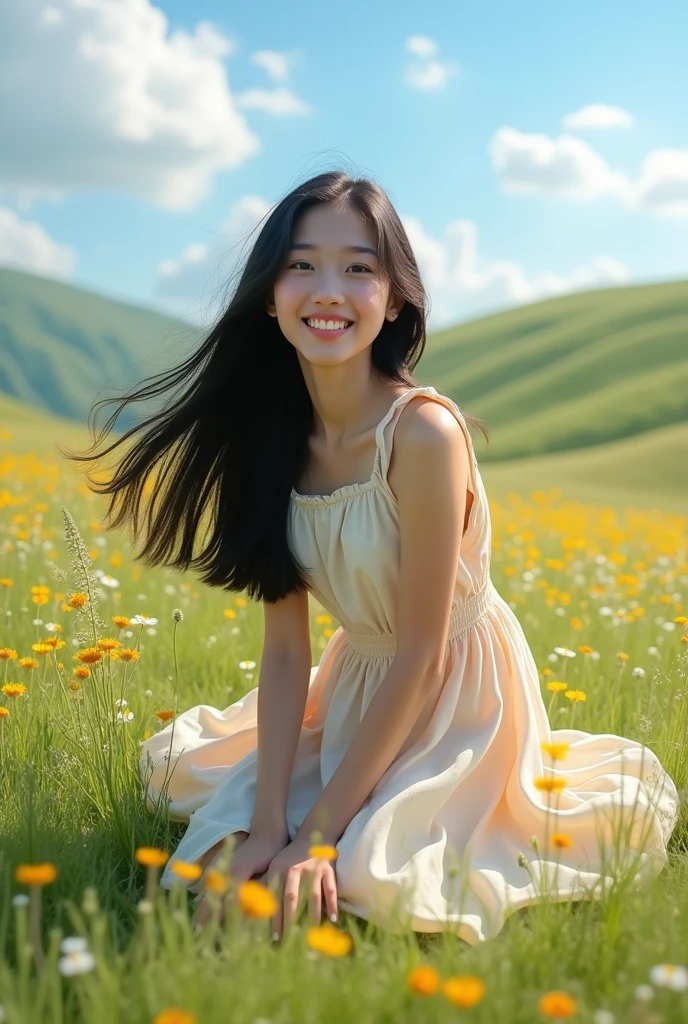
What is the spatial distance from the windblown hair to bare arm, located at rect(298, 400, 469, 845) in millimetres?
365

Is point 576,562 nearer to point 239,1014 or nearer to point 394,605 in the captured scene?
point 394,605

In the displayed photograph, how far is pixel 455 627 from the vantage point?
3182mm

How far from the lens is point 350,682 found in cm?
328

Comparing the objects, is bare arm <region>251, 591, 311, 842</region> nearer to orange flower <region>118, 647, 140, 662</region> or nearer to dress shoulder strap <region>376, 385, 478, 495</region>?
orange flower <region>118, 647, 140, 662</region>

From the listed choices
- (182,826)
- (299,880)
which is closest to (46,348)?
(182,826)

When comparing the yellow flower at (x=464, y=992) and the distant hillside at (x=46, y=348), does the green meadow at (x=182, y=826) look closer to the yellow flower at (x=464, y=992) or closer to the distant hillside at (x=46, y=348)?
the yellow flower at (x=464, y=992)

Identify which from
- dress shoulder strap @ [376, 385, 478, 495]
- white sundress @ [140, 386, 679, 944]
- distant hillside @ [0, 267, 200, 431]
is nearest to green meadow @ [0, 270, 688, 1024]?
white sundress @ [140, 386, 679, 944]

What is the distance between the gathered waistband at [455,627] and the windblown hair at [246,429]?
0.87 feet

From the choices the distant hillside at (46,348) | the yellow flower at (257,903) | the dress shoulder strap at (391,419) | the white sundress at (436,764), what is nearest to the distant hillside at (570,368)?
the white sundress at (436,764)

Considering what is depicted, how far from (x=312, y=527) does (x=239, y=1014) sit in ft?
5.64

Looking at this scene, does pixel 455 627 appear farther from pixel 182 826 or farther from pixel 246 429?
pixel 182 826

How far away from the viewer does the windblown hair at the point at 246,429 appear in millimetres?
3223

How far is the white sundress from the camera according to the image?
264 centimetres

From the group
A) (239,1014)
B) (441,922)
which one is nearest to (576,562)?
(441,922)
